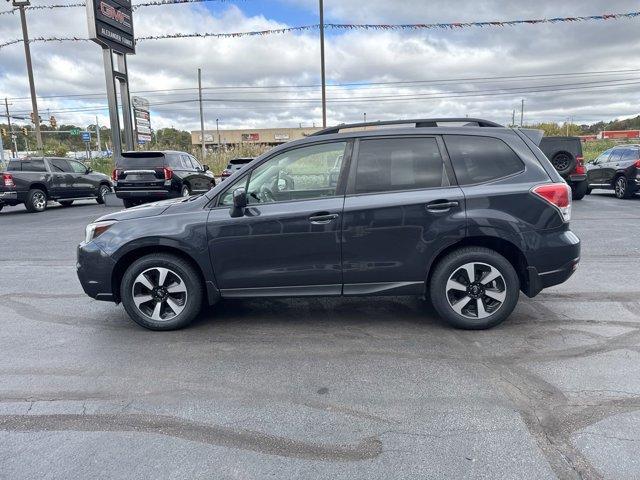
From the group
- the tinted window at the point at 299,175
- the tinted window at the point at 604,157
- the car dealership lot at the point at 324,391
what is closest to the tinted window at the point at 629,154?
the tinted window at the point at 604,157

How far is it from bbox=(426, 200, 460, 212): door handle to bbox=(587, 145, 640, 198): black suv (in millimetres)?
13530

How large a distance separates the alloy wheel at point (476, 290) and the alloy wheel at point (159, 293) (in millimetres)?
2453

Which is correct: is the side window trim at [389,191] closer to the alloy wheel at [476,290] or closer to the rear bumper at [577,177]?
the alloy wheel at [476,290]

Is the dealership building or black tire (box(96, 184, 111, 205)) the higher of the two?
the dealership building

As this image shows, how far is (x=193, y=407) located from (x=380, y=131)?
2.82m

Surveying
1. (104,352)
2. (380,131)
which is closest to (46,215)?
(104,352)

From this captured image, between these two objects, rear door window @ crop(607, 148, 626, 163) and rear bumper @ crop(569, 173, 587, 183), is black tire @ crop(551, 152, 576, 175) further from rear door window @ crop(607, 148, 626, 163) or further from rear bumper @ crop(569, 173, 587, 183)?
rear door window @ crop(607, 148, 626, 163)

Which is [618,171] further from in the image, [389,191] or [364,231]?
[364,231]

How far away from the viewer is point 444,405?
308 centimetres

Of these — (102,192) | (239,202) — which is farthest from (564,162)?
(102,192)

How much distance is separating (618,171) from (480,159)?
540 inches

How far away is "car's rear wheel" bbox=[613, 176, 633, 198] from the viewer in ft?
49.0

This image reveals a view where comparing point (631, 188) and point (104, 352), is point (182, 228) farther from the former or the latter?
point (631, 188)

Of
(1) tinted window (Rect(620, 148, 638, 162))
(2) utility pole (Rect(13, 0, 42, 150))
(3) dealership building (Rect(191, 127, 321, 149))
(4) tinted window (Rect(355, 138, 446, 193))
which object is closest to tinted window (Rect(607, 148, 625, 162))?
(1) tinted window (Rect(620, 148, 638, 162))
